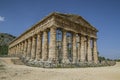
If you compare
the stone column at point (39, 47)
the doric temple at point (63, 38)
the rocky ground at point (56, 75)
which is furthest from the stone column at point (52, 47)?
the rocky ground at point (56, 75)

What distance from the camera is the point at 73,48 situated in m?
34.6

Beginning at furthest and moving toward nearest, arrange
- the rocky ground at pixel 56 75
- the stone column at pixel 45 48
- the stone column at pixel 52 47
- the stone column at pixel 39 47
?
1. the stone column at pixel 39 47
2. the stone column at pixel 45 48
3. the stone column at pixel 52 47
4. the rocky ground at pixel 56 75

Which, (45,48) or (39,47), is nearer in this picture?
(45,48)

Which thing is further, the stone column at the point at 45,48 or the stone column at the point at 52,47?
the stone column at the point at 45,48

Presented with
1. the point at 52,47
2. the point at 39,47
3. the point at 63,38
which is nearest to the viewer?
the point at 52,47

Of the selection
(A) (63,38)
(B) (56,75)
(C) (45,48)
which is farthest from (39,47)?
(B) (56,75)

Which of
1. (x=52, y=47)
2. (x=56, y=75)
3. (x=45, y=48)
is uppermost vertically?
(x=52, y=47)

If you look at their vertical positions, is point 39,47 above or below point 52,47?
above

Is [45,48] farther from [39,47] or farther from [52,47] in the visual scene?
[39,47]

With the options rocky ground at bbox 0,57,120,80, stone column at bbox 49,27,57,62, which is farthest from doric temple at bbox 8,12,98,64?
rocky ground at bbox 0,57,120,80

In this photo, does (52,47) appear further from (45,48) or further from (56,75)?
(56,75)

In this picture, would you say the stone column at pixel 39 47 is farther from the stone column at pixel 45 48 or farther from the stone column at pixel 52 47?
the stone column at pixel 52 47

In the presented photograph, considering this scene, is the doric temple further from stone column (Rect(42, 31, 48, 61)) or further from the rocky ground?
the rocky ground

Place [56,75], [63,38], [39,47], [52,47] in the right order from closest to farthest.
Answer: [56,75], [52,47], [63,38], [39,47]
